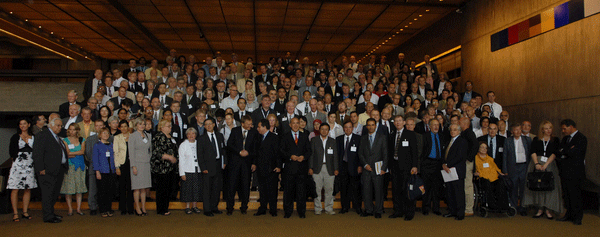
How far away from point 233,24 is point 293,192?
9809 mm

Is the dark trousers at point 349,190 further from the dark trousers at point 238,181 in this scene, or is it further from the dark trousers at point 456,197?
the dark trousers at point 238,181

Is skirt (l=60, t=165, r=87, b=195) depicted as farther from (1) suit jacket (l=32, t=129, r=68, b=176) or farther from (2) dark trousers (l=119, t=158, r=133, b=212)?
(2) dark trousers (l=119, t=158, r=133, b=212)

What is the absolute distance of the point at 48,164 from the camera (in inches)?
242

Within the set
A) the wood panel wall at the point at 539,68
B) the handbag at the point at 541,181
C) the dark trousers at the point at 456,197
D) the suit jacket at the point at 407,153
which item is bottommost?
the dark trousers at the point at 456,197

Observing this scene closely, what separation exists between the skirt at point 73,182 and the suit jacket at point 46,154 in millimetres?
485

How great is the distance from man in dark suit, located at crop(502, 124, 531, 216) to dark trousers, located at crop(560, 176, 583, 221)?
698 millimetres

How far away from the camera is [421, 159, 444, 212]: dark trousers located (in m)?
6.80

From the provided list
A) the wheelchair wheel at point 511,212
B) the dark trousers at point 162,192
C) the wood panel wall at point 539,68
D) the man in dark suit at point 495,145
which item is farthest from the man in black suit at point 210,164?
the wood panel wall at point 539,68

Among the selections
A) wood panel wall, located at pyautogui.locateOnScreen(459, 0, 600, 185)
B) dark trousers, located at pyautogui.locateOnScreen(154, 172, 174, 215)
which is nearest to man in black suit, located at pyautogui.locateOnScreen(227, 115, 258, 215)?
dark trousers, located at pyautogui.locateOnScreen(154, 172, 174, 215)

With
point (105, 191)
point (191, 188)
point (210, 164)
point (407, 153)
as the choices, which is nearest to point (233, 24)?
point (210, 164)

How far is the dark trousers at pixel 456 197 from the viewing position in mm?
6461

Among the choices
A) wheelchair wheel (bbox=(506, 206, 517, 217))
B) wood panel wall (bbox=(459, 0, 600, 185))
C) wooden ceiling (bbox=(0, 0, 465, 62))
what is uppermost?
wooden ceiling (bbox=(0, 0, 465, 62))

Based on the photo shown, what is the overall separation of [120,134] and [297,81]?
5.01 meters

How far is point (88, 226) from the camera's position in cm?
584
